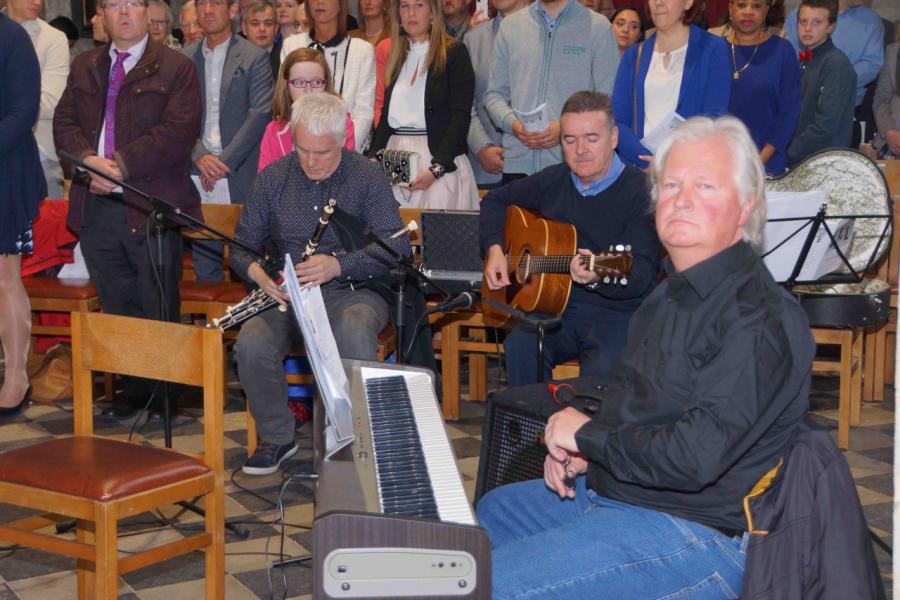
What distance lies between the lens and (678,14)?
4.70 m

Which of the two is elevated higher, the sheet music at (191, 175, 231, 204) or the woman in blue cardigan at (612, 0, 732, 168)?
the woman in blue cardigan at (612, 0, 732, 168)

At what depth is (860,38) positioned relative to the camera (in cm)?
679

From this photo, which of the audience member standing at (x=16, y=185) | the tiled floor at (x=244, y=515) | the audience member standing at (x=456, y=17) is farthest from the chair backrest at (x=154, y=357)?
the audience member standing at (x=456, y=17)

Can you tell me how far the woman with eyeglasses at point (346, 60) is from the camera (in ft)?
18.2

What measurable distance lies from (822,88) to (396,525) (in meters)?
4.90

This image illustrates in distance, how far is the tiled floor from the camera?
3328 millimetres

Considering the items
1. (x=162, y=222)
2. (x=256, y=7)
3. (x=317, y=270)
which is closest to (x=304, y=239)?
(x=317, y=270)

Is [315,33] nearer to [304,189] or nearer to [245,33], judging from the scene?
[245,33]

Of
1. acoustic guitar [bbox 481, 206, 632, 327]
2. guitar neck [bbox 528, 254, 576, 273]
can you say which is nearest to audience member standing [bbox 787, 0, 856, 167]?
acoustic guitar [bbox 481, 206, 632, 327]

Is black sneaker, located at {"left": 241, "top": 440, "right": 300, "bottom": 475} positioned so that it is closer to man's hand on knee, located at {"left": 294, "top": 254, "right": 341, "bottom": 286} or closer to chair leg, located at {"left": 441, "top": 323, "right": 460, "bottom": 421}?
man's hand on knee, located at {"left": 294, "top": 254, "right": 341, "bottom": 286}

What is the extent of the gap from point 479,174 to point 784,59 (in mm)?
1631

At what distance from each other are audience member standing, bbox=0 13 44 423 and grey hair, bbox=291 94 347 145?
137 cm

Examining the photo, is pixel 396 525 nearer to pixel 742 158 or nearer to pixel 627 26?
pixel 742 158

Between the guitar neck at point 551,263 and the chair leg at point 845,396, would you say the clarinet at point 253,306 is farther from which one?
the chair leg at point 845,396
